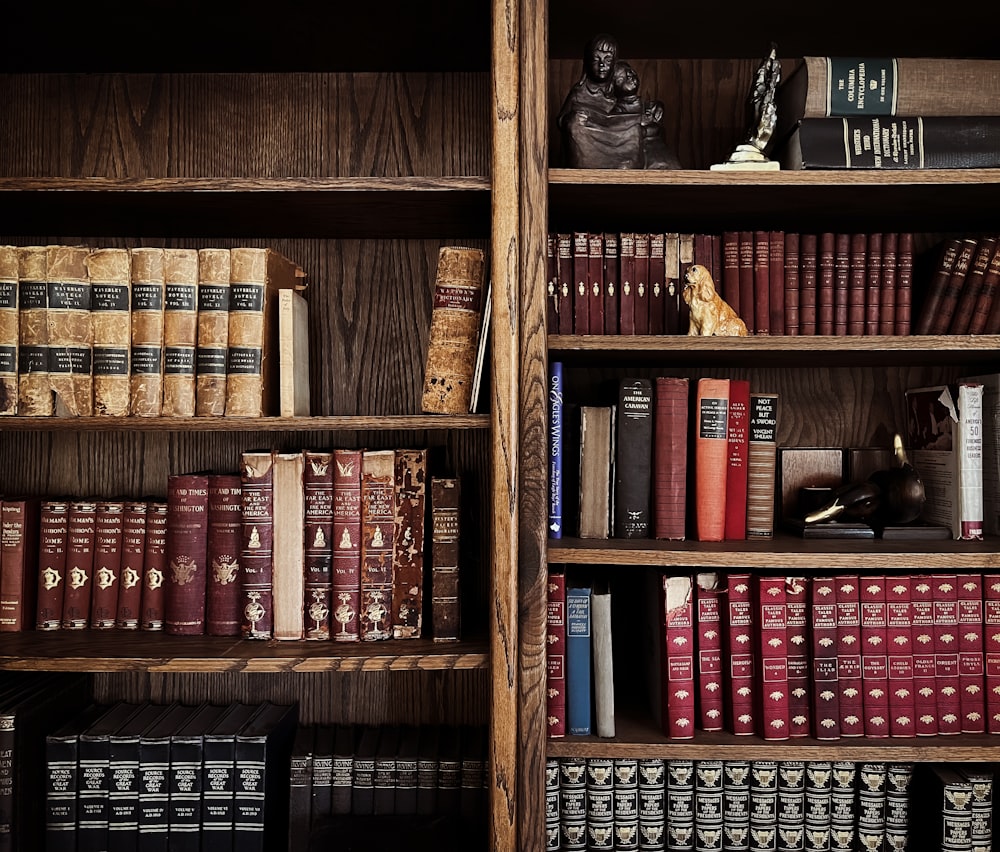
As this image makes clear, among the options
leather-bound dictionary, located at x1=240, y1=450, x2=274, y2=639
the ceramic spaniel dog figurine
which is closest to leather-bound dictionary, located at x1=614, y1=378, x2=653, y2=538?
the ceramic spaniel dog figurine

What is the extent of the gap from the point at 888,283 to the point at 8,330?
147 cm

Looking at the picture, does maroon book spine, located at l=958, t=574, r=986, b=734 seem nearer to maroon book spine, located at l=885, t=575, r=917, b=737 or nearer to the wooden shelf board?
maroon book spine, located at l=885, t=575, r=917, b=737

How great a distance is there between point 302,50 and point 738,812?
1596 mm

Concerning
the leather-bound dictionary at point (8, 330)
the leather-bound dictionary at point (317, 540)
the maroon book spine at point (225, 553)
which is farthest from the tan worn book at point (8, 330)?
the leather-bound dictionary at point (317, 540)

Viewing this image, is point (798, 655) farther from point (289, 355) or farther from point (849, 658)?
point (289, 355)

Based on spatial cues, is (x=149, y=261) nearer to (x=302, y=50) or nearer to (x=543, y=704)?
(x=302, y=50)

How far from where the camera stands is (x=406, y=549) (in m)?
1.36

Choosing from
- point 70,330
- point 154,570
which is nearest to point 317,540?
point 154,570

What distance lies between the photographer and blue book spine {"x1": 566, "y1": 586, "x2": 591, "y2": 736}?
1.35 metres

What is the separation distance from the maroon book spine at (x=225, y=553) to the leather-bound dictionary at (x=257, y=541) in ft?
0.07

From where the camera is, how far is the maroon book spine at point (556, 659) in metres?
1.34

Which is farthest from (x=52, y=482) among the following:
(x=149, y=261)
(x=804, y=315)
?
(x=804, y=315)

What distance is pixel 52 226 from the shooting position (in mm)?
1524

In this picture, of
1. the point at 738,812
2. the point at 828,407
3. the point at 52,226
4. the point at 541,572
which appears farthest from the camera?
the point at 828,407
